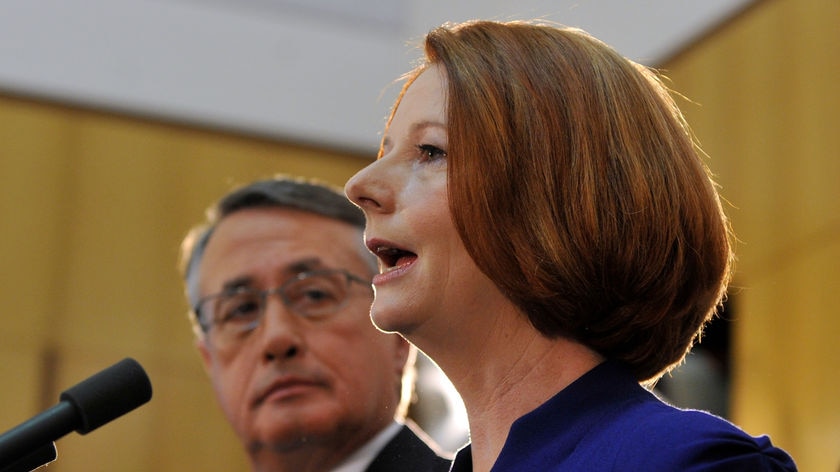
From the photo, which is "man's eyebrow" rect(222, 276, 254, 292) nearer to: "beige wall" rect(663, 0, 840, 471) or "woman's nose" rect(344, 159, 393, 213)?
"woman's nose" rect(344, 159, 393, 213)

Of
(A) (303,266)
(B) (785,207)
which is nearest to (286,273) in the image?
(A) (303,266)

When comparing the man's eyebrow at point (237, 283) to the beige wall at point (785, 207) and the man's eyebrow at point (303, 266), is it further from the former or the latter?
the beige wall at point (785, 207)

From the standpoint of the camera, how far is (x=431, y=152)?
173cm

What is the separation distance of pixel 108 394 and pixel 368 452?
1008mm

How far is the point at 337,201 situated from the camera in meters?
3.05

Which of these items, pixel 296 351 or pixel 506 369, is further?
pixel 296 351

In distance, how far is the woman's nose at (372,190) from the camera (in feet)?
5.62

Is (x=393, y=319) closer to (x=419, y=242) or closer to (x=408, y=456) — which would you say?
(x=419, y=242)

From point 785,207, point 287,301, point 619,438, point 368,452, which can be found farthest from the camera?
point 785,207

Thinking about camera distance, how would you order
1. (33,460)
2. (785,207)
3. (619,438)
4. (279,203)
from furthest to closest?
(785,207) → (279,203) → (33,460) → (619,438)

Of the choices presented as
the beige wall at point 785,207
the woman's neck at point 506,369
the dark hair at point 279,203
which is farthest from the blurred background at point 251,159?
the woman's neck at point 506,369

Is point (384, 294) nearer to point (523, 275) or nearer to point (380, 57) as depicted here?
point (523, 275)

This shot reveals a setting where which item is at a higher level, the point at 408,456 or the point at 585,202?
the point at 585,202

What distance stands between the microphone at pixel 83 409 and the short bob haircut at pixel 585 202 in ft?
1.51
